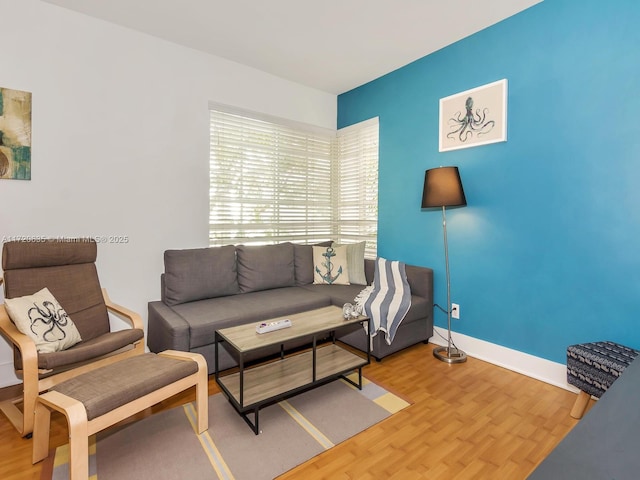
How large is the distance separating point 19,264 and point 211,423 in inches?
64.5

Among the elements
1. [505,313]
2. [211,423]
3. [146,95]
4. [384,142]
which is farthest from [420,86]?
[211,423]

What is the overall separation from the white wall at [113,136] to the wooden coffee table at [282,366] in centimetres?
137

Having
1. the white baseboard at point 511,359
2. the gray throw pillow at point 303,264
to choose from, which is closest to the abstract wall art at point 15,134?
the gray throw pillow at point 303,264

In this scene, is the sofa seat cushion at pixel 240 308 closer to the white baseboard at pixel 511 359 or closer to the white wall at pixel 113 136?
the white wall at pixel 113 136

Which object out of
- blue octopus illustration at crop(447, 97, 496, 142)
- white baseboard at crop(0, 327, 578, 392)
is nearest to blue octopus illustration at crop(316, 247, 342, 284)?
white baseboard at crop(0, 327, 578, 392)

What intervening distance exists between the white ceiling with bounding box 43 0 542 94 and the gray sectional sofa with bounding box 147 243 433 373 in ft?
6.34

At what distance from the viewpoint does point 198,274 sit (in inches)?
118

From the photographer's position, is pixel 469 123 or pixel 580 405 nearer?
pixel 580 405

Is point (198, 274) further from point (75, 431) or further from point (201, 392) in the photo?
point (75, 431)

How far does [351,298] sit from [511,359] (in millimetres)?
1406

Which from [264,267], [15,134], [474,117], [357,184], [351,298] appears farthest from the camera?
A: [357,184]

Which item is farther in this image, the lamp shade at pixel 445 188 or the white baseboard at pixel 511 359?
the lamp shade at pixel 445 188

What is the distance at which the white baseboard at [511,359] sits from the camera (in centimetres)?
243

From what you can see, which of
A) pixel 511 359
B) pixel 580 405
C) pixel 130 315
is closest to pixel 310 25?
pixel 130 315
